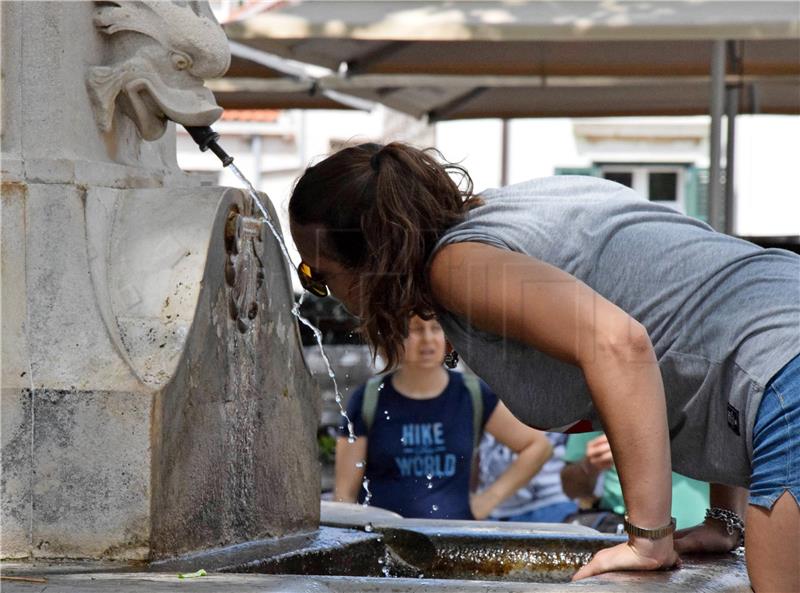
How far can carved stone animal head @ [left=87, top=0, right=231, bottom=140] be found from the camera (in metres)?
2.88

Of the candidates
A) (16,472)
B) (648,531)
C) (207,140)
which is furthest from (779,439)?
(207,140)

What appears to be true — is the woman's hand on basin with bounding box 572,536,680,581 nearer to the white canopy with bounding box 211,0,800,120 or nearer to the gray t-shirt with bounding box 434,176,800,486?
the gray t-shirt with bounding box 434,176,800,486

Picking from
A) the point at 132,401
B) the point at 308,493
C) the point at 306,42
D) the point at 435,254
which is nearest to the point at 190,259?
the point at 132,401

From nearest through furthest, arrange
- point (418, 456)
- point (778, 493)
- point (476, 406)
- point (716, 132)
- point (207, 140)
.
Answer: point (778, 493) < point (207, 140) < point (418, 456) < point (476, 406) < point (716, 132)

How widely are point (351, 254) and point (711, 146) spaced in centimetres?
452

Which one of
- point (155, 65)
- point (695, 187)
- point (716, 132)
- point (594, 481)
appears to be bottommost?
point (594, 481)

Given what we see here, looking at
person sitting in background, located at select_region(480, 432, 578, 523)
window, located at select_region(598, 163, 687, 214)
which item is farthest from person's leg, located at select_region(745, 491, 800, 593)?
window, located at select_region(598, 163, 687, 214)

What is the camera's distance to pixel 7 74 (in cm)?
274

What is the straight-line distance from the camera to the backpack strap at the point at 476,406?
4.56 m

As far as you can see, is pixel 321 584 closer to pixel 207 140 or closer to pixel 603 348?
pixel 603 348

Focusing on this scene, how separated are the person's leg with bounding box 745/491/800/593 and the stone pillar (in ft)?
3.44

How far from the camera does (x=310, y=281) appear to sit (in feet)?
8.86

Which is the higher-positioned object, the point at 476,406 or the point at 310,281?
the point at 310,281

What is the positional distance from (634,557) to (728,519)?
589 mm
